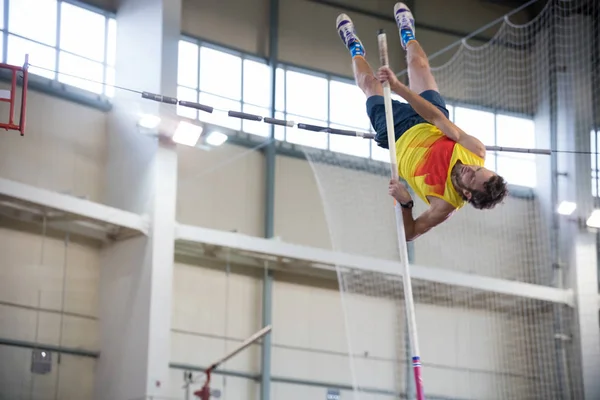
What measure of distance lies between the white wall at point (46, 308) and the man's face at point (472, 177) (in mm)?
8902

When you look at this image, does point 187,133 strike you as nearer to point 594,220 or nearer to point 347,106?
point 347,106

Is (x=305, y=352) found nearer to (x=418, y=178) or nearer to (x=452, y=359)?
(x=452, y=359)

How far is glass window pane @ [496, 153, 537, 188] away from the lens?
704 inches

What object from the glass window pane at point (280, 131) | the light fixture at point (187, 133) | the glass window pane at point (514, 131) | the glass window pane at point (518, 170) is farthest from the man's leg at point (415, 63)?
the glass window pane at point (518, 170)

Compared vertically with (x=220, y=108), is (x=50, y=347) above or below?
below

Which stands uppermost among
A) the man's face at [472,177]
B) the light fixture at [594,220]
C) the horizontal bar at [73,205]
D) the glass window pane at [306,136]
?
the glass window pane at [306,136]

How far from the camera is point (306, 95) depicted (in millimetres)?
17375

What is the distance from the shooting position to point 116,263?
1459 centimetres

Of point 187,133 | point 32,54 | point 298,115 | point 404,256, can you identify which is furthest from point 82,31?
point 404,256

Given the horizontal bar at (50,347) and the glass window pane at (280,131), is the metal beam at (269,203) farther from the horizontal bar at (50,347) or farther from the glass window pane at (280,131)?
the horizontal bar at (50,347)

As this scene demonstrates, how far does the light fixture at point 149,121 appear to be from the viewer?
13.9 metres

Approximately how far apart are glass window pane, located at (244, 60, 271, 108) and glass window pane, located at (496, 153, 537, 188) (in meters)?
4.41

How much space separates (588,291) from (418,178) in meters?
12.1

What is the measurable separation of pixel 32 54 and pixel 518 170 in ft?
29.8
